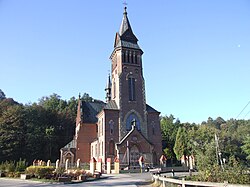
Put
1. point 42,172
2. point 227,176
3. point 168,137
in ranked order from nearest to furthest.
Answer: point 227,176
point 42,172
point 168,137

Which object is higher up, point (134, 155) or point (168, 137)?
point (168, 137)

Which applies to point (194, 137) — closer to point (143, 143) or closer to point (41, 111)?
point (143, 143)

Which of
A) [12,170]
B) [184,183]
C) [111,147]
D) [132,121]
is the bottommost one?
[12,170]

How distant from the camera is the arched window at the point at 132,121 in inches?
1610

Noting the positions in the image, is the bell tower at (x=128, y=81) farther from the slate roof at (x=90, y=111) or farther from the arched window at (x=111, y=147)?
the slate roof at (x=90, y=111)

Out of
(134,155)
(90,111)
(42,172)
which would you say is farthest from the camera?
(90,111)

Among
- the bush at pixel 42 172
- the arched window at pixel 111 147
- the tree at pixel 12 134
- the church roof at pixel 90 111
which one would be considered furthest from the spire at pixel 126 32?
the tree at pixel 12 134

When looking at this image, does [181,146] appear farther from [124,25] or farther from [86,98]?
[86,98]

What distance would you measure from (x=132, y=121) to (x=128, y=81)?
7236mm

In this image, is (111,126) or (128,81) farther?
(128,81)

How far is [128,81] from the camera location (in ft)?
142

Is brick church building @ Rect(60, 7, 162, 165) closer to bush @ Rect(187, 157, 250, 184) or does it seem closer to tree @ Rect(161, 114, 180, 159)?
tree @ Rect(161, 114, 180, 159)

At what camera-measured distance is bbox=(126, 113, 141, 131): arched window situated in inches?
1610

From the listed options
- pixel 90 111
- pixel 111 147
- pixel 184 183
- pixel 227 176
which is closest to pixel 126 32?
pixel 90 111
